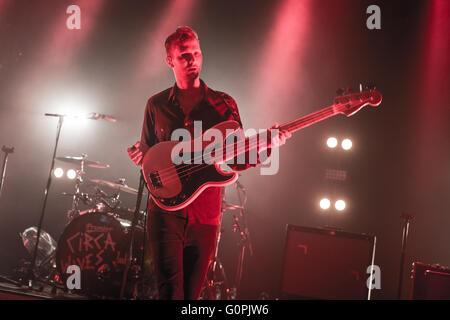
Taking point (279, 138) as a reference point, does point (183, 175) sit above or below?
below

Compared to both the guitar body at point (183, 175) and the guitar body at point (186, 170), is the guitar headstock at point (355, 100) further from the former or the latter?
the guitar body at point (183, 175)

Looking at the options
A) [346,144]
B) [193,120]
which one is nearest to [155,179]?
[193,120]

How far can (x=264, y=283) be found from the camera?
5.69 meters

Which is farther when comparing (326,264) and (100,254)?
(100,254)

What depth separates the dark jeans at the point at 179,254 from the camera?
6.97ft

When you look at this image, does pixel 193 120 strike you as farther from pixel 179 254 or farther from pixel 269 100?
pixel 269 100

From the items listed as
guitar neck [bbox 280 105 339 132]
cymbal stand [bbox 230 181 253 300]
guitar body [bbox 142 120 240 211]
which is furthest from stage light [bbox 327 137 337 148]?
guitar body [bbox 142 120 240 211]

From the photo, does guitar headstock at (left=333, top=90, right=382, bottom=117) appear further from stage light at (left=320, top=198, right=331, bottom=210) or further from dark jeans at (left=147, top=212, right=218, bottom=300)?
stage light at (left=320, top=198, right=331, bottom=210)

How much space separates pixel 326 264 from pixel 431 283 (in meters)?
1.09

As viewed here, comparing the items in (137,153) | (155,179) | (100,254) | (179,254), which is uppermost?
(137,153)

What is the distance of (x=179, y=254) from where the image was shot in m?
2.15

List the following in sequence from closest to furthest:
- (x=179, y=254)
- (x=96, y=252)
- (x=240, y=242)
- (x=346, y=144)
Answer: (x=179, y=254) → (x=96, y=252) → (x=346, y=144) → (x=240, y=242)

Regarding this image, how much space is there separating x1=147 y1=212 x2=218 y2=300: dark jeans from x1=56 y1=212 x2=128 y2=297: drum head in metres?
2.55
